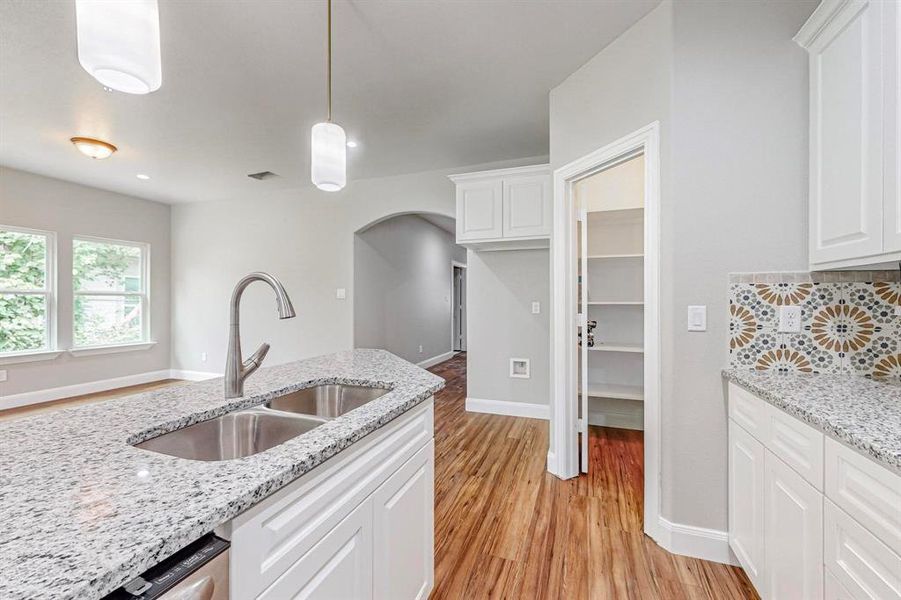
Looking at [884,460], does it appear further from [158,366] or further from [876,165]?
[158,366]

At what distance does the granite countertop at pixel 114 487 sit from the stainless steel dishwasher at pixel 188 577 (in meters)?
0.04

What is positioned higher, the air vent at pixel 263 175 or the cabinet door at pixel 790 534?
the air vent at pixel 263 175

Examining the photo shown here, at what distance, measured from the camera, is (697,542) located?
1819 millimetres

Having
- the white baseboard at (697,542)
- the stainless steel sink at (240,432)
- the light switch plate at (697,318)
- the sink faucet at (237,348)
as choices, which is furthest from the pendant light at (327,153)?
the white baseboard at (697,542)

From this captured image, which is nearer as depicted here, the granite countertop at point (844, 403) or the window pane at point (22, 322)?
the granite countertop at point (844, 403)

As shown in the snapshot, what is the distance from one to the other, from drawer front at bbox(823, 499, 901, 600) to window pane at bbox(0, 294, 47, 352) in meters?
6.84

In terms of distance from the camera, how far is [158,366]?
236 inches

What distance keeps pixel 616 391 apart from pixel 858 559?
7.95 feet

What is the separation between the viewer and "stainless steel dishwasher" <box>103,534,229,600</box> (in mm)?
535

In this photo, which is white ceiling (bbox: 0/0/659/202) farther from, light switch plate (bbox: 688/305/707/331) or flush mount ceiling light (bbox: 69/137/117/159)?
light switch plate (bbox: 688/305/707/331)

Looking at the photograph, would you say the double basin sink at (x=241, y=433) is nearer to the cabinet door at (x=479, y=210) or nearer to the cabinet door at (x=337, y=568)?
the cabinet door at (x=337, y=568)

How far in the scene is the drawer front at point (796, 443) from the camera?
116cm

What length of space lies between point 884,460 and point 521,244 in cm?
295

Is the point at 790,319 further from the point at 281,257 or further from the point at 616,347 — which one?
the point at 281,257
